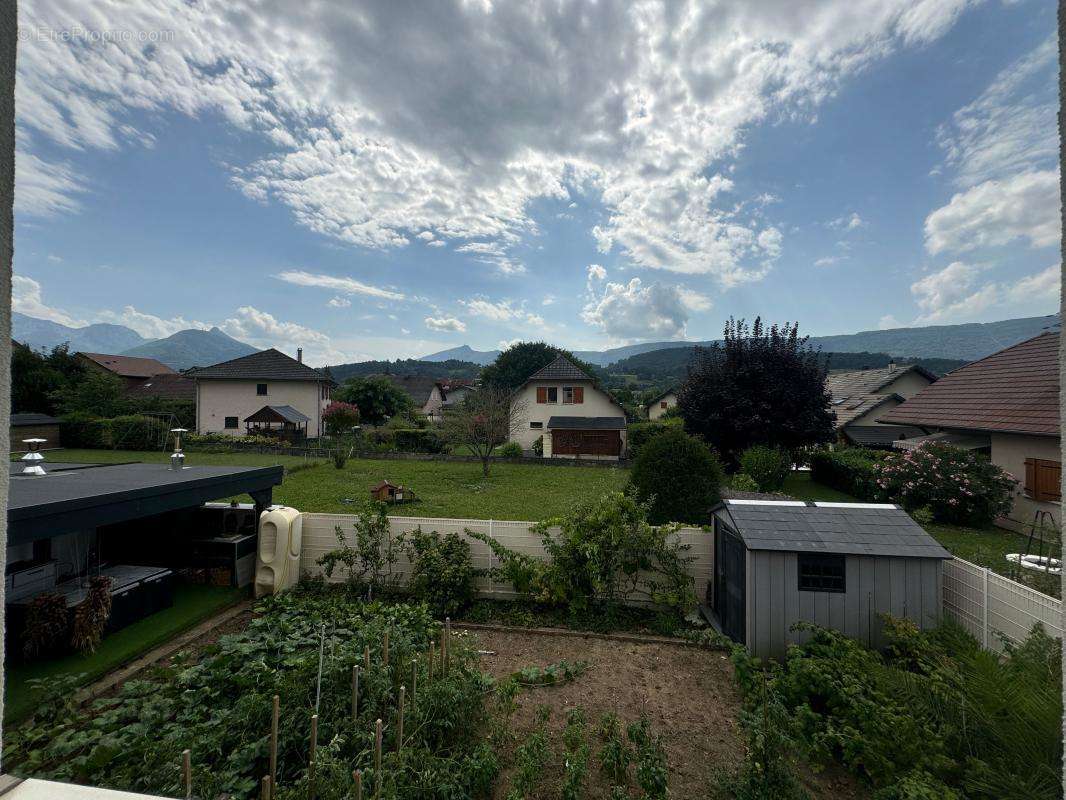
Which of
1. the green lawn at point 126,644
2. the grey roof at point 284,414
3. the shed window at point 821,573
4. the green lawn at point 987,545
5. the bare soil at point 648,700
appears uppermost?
the grey roof at point 284,414

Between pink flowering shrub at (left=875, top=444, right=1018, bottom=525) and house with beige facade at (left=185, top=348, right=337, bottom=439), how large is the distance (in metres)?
32.1

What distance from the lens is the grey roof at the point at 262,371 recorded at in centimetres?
3191

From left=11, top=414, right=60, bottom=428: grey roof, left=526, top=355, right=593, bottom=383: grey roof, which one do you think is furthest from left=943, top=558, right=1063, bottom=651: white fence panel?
left=11, top=414, right=60, bottom=428: grey roof

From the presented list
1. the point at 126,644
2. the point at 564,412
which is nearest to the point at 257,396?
the point at 564,412

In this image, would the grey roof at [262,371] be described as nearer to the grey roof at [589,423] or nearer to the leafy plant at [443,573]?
the grey roof at [589,423]

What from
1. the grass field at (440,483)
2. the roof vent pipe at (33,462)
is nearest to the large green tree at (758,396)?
the grass field at (440,483)

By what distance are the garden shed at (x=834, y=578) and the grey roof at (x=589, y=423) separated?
19548 millimetres

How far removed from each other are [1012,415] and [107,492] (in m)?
20.1

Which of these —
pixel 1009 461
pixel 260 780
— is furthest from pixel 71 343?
pixel 1009 461

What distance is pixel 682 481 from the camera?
9844 mm

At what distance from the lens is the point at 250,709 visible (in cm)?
426

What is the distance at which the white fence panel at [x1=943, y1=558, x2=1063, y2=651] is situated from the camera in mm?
4668

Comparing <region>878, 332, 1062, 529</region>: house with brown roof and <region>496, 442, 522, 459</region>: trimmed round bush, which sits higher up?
<region>878, 332, 1062, 529</region>: house with brown roof

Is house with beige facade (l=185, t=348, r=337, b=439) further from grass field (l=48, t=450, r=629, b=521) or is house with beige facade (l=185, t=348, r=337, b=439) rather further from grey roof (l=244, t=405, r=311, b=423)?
grass field (l=48, t=450, r=629, b=521)
